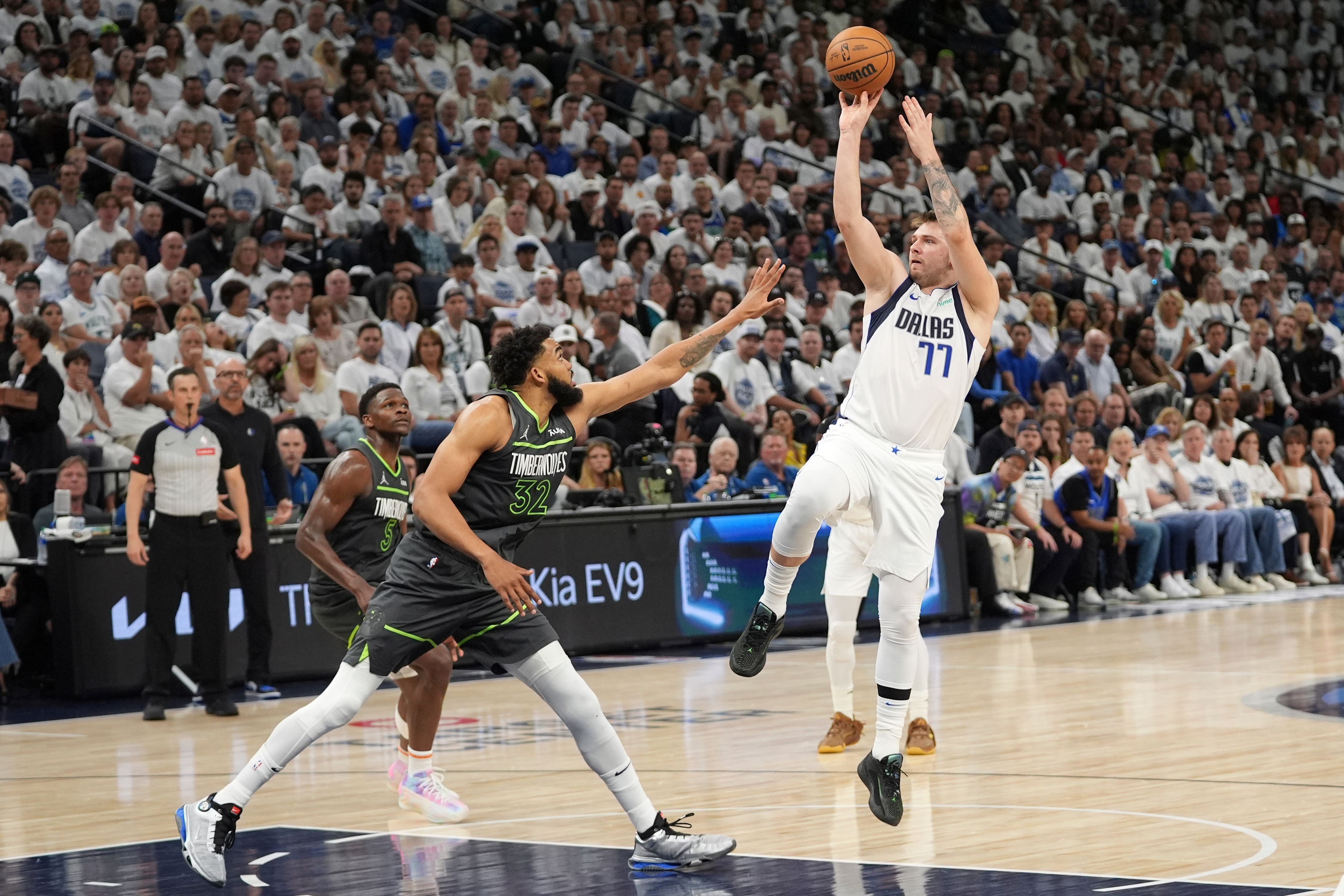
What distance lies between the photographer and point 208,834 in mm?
6266

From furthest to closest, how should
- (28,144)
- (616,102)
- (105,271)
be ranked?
(616,102), (28,144), (105,271)

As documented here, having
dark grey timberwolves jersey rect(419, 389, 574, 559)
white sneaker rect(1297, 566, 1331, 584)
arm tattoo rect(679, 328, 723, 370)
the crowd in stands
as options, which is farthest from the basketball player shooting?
white sneaker rect(1297, 566, 1331, 584)

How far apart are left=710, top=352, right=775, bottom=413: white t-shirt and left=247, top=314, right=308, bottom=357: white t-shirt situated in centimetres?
378

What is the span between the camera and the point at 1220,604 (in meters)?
16.8

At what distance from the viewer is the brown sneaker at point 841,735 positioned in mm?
9141

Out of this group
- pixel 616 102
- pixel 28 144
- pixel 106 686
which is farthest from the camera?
pixel 616 102

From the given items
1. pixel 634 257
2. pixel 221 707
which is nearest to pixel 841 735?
pixel 221 707

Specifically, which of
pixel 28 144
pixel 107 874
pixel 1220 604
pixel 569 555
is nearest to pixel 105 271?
pixel 28 144

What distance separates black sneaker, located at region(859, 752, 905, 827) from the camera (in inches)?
261

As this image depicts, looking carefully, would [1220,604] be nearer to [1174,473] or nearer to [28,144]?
[1174,473]

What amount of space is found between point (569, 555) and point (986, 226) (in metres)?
9.92

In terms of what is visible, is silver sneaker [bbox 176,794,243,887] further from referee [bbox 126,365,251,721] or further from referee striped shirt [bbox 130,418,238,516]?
referee striped shirt [bbox 130,418,238,516]

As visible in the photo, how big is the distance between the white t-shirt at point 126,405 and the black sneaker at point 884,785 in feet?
27.2

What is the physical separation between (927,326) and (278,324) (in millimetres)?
8988
